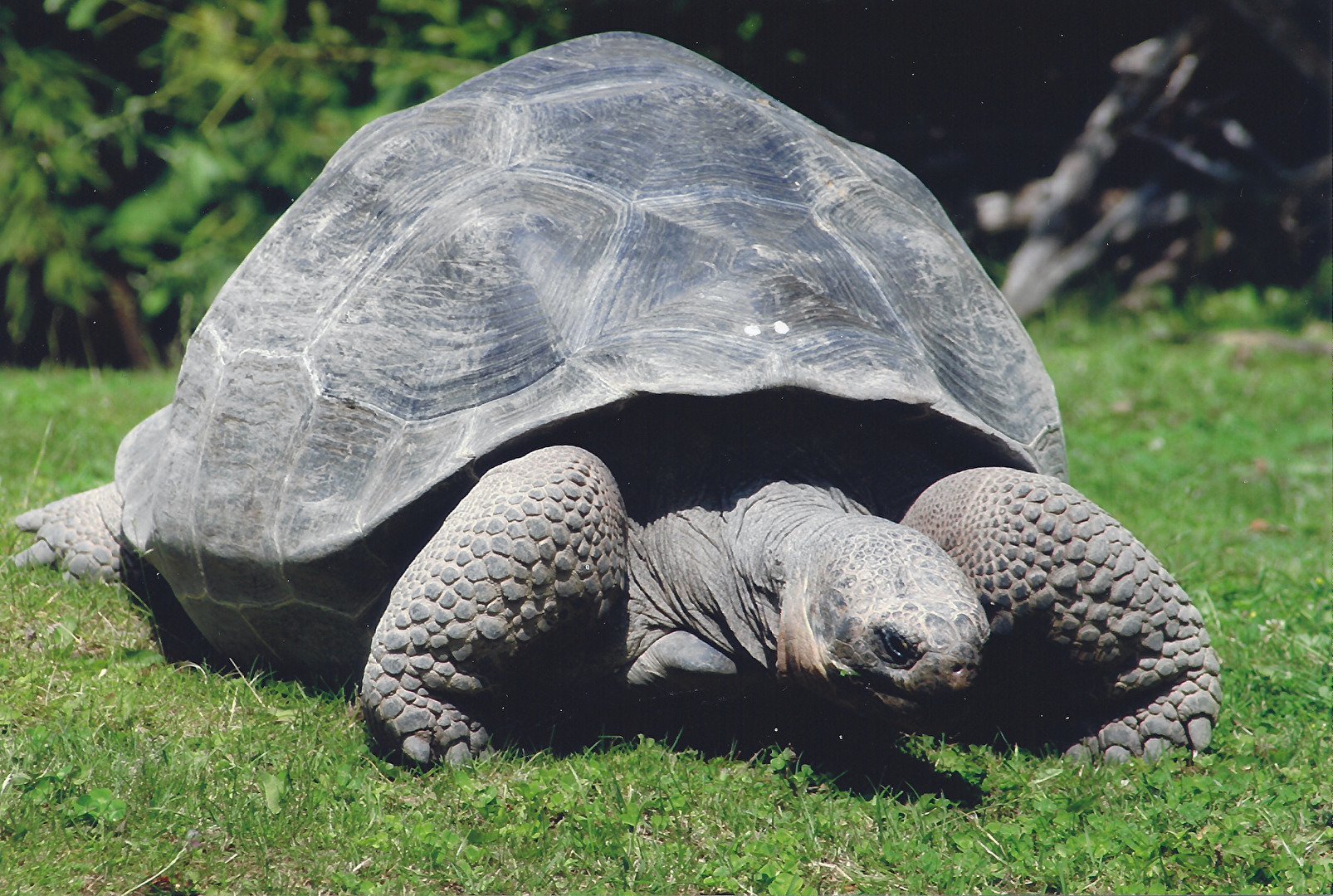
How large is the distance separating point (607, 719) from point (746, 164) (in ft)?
4.59

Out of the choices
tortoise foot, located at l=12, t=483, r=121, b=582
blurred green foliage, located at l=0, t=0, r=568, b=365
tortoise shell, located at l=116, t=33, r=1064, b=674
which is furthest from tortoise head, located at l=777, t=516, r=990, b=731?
blurred green foliage, located at l=0, t=0, r=568, b=365

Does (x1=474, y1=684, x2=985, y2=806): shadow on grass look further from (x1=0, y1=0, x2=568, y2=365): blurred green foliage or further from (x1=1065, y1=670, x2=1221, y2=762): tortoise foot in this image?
(x1=0, y1=0, x2=568, y2=365): blurred green foliage

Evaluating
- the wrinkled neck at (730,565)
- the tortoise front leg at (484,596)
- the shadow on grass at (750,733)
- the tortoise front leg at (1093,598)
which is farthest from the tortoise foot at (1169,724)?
the tortoise front leg at (484,596)

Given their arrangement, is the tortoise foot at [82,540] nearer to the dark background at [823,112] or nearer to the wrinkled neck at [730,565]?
the wrinkled neck at [730,565]

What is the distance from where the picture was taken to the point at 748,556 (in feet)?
8.78

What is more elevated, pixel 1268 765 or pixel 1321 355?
pixel 1268 765

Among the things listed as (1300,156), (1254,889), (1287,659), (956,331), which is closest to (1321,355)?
(1300,156)

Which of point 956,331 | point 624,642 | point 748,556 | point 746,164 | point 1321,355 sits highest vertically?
point 746,164

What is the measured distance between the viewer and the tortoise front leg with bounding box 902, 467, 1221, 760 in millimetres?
2686

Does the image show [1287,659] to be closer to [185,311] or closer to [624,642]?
[624,642]

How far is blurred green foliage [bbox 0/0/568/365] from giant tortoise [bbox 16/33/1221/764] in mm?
4878

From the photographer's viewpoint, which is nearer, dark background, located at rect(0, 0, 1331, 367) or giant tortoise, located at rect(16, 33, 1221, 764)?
giant tortoise, located at rect(16, 33, 1221, 764)

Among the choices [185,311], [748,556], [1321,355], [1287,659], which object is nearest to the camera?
[748,556]

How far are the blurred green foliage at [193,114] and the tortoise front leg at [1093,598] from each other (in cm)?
579
